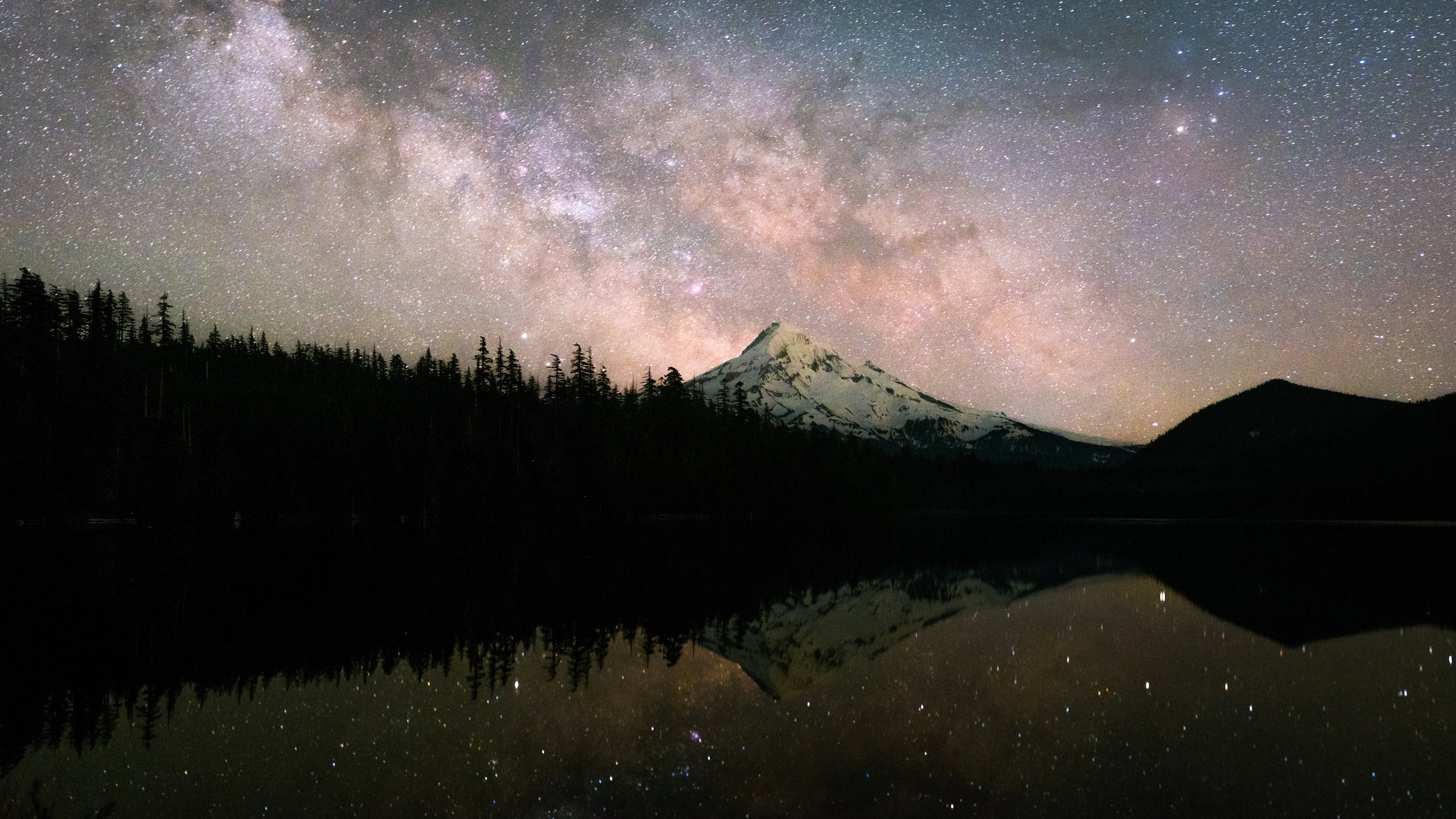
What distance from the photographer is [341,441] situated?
83.6 m

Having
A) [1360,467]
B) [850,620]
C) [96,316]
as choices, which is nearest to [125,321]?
[96,316]

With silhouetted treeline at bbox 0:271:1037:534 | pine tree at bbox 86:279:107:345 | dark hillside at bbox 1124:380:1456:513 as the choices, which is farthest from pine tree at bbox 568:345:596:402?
dark hillside at bbox 1124:380:1456:513

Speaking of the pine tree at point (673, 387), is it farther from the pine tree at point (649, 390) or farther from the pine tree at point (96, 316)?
the pine tree at point (96, 316)

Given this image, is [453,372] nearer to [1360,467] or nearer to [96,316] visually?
[96,316]

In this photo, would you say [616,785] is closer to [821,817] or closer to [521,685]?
[821,817]

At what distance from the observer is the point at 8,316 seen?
248 feet

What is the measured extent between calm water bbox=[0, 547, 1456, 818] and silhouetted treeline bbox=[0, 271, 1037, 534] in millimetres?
63495

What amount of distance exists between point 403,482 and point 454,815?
7876 centimetres

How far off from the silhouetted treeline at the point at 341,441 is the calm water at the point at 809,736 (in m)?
63.5

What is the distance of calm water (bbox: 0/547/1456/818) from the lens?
9.60 m

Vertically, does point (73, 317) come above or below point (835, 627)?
above

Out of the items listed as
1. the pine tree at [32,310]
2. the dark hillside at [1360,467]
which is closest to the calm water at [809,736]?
the pine tree at [32,310]

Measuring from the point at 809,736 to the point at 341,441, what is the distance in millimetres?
84050

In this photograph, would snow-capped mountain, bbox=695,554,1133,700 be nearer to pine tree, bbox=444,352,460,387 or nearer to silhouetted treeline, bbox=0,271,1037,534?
silhouetted treeline, bbox=0,271,1037,534
